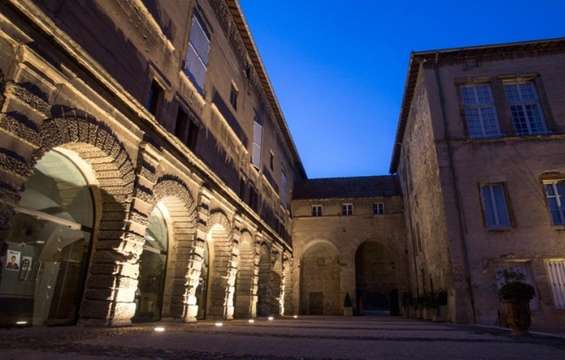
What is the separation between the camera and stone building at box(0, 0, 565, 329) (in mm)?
6340

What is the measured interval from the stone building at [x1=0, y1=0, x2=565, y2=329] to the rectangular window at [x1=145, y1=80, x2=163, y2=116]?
0.04 meters

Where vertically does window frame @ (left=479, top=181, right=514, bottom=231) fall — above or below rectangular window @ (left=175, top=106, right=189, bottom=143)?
below

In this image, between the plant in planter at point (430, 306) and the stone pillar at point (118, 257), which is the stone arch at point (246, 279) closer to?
the stone pillar at point (118, 257)

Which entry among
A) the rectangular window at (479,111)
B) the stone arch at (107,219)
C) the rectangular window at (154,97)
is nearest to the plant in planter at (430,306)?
the rectangular window at (479,111)

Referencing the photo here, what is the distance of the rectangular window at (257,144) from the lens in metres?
18.1

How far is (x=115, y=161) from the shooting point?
7648 mm

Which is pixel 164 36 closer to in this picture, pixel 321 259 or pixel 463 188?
pixel 463 188

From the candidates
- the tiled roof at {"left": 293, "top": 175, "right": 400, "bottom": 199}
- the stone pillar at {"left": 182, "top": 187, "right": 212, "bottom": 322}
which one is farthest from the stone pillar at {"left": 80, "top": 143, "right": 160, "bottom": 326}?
the tiled roof at {"left": 293, "top": 175, "right": 400, "bottom": 199}

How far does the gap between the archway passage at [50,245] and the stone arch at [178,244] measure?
261cm

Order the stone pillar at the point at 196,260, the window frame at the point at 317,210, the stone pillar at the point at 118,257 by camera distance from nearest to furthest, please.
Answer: the stone pillar at the point at 118,257, the stone pillar at the point at 196,260, the window frame at the point at 317,210

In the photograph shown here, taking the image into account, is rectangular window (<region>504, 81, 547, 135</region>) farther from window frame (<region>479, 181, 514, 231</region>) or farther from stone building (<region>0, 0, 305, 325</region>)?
stone building (<region>0, 0, 305, 325</region>)

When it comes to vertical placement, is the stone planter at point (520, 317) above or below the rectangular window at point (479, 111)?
below

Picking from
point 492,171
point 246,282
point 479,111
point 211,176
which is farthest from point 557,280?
point 211,176

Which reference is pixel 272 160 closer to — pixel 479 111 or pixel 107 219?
pixel 479 111
